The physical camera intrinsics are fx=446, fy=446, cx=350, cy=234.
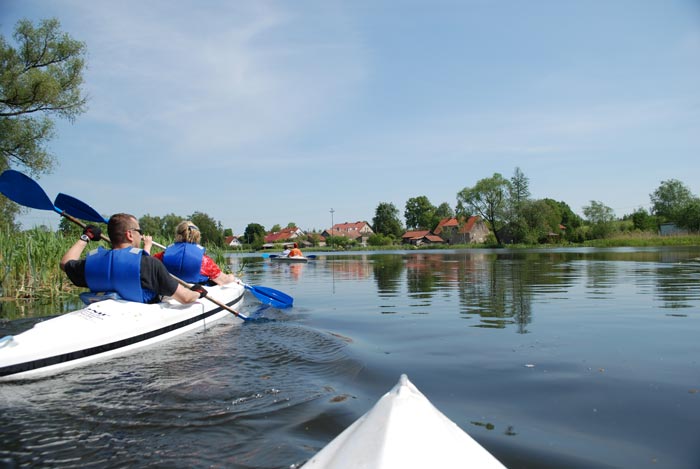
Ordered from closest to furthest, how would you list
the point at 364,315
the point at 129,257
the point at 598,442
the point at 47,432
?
the point at 598,442, the point at 47,432, the point at 129,257, the point at 364,315

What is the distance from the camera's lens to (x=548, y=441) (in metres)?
2.60

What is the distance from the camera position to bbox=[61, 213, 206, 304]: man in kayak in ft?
14.9

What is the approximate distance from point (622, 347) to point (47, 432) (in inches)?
203

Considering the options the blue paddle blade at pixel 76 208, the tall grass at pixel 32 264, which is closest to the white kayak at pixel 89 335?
the blue paddle blade at pixel 76 208

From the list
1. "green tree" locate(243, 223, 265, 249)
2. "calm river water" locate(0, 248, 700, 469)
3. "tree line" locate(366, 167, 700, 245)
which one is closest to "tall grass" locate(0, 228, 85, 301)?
"calm river water" locate(0, 248, 700, 469)

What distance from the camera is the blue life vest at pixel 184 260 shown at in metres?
6.21

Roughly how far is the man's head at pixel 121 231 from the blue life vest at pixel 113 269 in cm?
12

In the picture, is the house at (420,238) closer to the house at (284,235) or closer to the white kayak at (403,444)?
the house at (284,235)

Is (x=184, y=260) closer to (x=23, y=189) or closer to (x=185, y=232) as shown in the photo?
(x=185, y=232)

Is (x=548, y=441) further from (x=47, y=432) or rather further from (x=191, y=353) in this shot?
(x=191, y=353)

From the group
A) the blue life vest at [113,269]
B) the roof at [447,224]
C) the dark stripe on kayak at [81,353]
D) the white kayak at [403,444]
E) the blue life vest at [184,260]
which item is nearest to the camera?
the white kayak at [403,444]

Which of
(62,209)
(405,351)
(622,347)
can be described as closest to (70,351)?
(62,209)

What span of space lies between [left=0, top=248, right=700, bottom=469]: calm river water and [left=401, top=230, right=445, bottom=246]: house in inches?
3154

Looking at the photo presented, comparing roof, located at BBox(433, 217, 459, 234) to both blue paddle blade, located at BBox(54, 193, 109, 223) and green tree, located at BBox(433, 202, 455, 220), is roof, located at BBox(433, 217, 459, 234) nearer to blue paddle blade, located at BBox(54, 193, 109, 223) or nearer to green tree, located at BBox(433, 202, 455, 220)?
green tree, located at BBox(433, 202, 455, 220)
